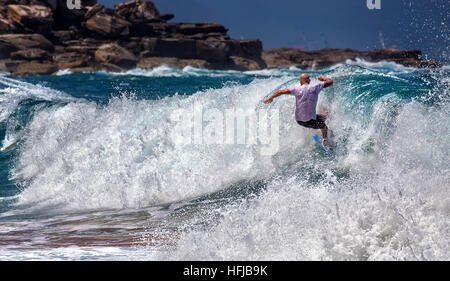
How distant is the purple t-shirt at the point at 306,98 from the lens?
335 inches

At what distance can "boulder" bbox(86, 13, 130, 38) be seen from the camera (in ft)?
218

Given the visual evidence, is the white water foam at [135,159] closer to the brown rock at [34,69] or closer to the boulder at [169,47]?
the brown rock at [34,69]

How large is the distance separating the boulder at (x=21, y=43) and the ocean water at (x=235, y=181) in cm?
4483

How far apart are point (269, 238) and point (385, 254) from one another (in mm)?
1094

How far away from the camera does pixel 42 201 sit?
9.83 metres

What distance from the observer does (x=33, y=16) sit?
200 ft

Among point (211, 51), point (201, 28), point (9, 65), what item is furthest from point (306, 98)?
point (201, 28)

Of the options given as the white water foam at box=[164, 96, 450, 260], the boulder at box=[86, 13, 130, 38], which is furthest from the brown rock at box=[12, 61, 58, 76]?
the white water foam at box=[164, 96, 450, 260]

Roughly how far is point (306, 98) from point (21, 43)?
55.8 m

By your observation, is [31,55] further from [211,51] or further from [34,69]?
[211,51]

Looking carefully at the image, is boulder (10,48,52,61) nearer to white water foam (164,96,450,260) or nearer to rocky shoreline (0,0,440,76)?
rocky shoreline (0,0,440,76)

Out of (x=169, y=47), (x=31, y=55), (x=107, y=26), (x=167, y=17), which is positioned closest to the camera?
(x=31, y=55)
